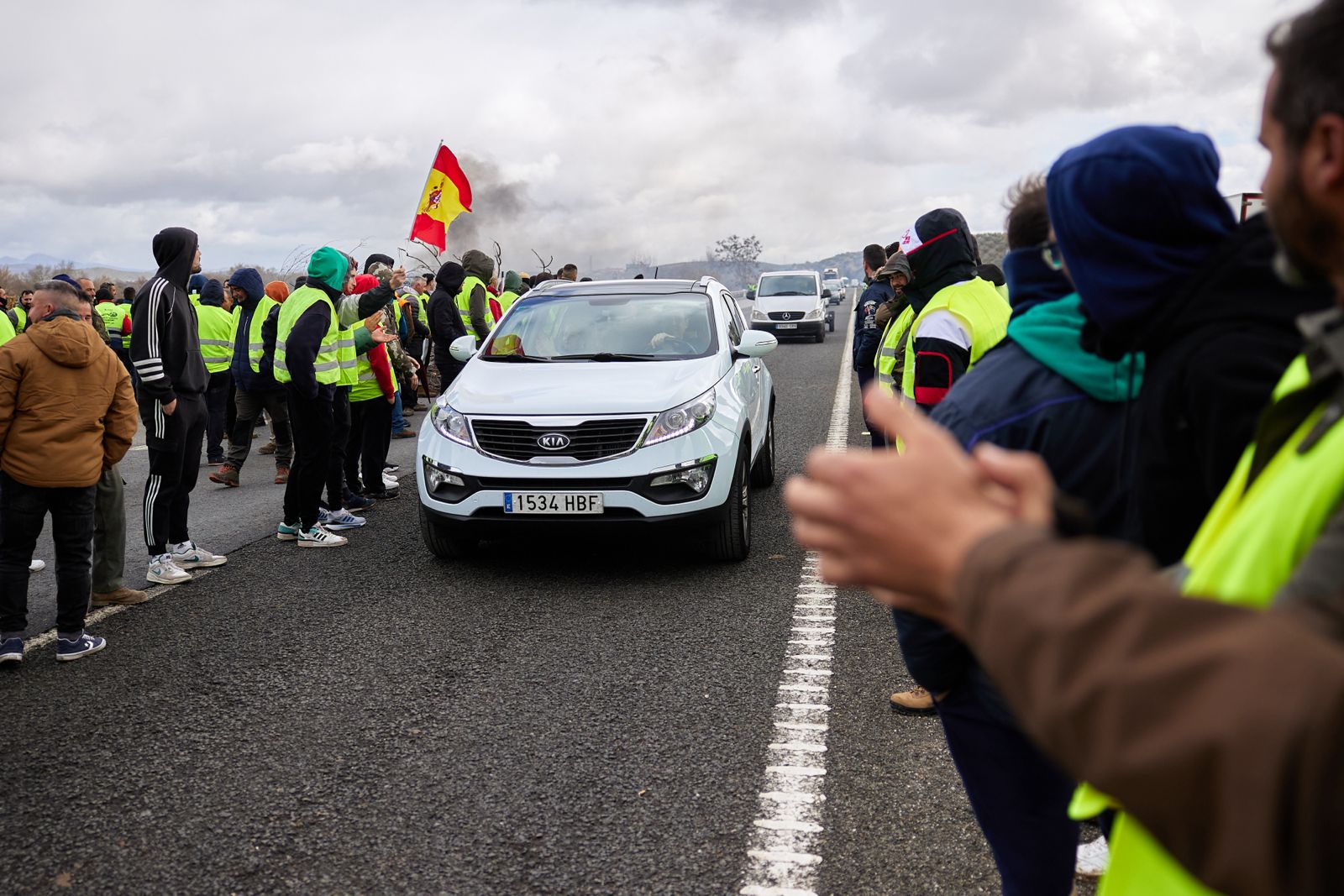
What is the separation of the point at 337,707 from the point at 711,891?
6.78ft

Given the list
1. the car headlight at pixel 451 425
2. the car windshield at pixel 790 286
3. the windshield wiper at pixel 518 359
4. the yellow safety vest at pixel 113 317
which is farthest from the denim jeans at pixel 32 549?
the car windshield at pixel 790 286

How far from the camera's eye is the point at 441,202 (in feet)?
48.2

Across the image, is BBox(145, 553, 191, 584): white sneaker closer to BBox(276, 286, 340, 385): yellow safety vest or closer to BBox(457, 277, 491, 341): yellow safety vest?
BBox(276, 286, 340, 385): yellow safety vest

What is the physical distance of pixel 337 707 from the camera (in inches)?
167

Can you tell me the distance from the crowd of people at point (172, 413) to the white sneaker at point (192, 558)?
0.4 inches

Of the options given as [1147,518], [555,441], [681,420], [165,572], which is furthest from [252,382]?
[1147,518]

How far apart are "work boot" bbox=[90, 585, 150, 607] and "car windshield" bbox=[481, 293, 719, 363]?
102 inches

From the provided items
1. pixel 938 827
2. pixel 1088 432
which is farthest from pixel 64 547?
pixel 1088 432

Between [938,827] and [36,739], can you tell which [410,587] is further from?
[938,827]

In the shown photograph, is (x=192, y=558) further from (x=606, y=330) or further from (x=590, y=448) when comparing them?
(x=606, y=330)

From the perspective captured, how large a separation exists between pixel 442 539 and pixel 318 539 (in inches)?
48.8

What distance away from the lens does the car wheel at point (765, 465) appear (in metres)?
8.20

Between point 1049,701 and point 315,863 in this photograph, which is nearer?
point 1049,701

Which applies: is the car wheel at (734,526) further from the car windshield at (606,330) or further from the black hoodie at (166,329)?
the black hoodie at (166,329)
